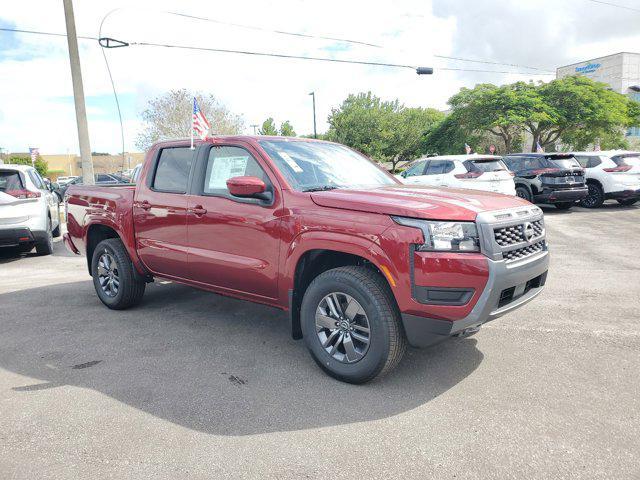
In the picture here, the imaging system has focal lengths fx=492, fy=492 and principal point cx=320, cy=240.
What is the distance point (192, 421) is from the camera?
10.1 ft

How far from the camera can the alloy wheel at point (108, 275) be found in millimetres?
5441

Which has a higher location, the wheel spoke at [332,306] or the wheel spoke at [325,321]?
the wheel spoke at [332,306]

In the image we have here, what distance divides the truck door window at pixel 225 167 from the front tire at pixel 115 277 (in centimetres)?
151

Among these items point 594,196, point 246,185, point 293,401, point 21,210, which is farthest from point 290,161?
point 594,196

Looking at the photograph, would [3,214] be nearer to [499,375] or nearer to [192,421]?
[192,421]

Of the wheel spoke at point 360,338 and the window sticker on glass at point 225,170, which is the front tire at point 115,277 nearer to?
the window sticker on glass at point 225,170

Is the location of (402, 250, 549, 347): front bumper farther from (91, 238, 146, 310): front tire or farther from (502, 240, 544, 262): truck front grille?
(91, 238, 146, 310): front tire

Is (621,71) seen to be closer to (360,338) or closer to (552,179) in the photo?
(552,179)

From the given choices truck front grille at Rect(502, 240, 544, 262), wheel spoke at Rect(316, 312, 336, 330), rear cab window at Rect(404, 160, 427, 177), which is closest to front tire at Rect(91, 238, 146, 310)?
wheel spoke at Rect(316, 312, 336, 330)

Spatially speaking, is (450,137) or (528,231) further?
(450,137)

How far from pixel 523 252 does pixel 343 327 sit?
1.39 m

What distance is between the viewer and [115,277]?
5457 mm

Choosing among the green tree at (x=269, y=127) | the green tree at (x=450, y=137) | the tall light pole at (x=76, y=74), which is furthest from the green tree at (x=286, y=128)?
the tall light pole at (x=76, y=74)

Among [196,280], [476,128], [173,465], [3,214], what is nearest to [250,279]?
[196,280]
